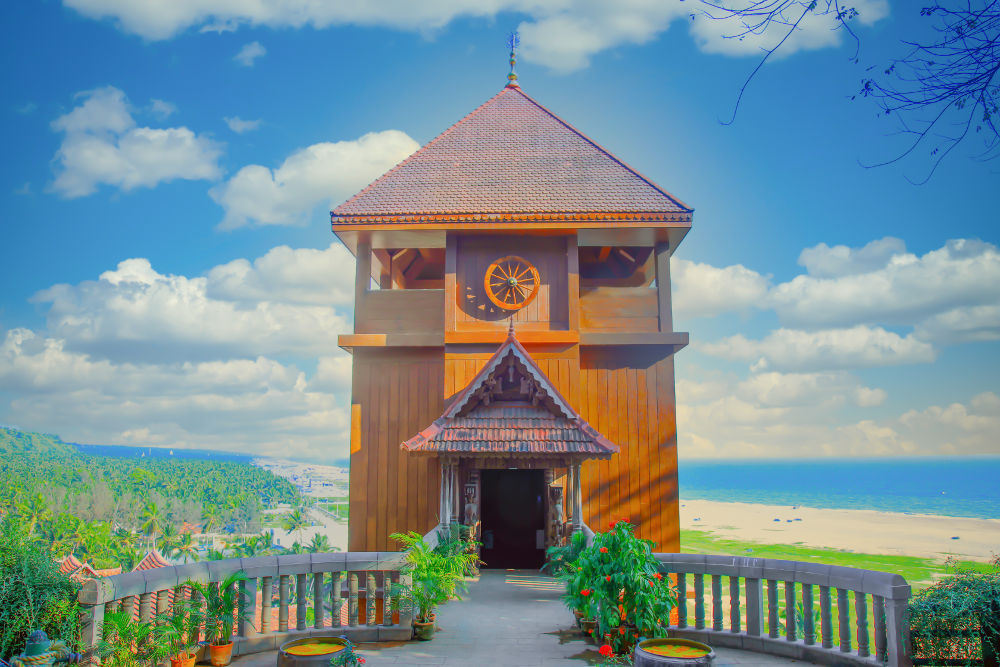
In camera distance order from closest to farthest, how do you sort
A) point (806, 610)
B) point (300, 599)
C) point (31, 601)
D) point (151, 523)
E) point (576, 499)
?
point (31, 601)
point (300, 599)
point (806, 610)
point (576, 499)
point (151, 523)

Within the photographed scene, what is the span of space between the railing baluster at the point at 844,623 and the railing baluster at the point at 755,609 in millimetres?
874

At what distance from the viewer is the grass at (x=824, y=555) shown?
65619mm

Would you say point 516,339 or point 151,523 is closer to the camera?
point 516,339

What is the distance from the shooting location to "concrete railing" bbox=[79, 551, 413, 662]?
6855 mm

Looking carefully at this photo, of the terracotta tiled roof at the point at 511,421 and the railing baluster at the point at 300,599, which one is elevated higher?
the terracotta tiled roof at the point at 511,421

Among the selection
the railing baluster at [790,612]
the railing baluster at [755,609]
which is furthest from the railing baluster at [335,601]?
the railing baluster at [790,612]

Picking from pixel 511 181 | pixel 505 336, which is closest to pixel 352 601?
pixel 505 336

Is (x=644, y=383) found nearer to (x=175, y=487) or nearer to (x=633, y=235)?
(x=633, y=235)

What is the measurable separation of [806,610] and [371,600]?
16.6ft

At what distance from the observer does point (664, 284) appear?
15.1 metres

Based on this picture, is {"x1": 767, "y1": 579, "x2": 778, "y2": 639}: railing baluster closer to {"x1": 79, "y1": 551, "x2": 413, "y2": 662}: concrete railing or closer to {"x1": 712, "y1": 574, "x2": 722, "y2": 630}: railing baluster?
{"x1": 712, "y1": 574, "x2": 722, "y2": 630}: railing baluster

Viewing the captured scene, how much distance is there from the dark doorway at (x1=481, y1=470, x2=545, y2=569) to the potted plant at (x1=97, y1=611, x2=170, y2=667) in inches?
338

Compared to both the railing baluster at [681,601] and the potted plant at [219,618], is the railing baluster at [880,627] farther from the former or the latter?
the potted plant at [219,618]

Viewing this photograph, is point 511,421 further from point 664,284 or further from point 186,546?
point 186,546
